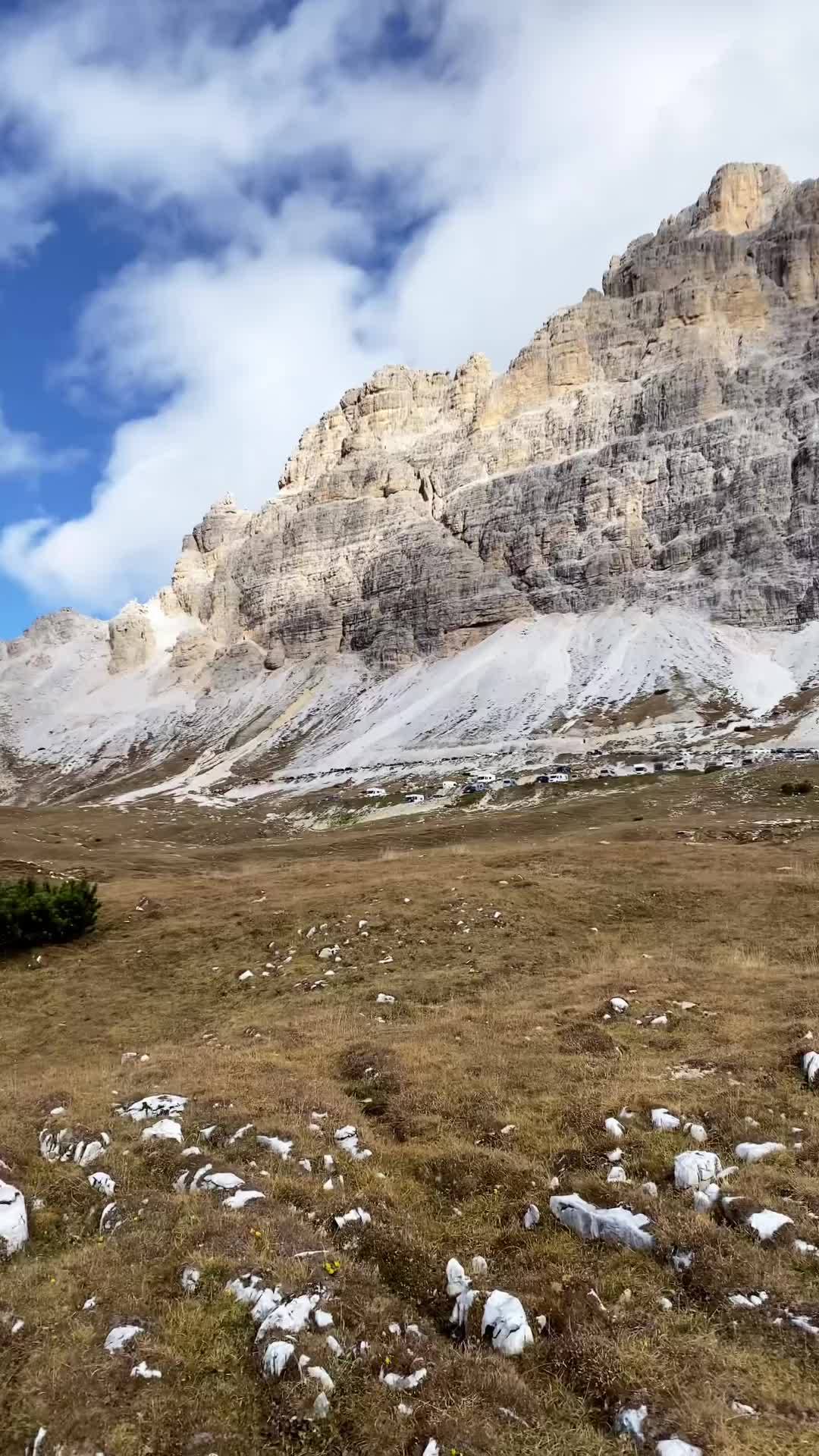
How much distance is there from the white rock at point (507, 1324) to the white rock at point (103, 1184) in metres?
5.50

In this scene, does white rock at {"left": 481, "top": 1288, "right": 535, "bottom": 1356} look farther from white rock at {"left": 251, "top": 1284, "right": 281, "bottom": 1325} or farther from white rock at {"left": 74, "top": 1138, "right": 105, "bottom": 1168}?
white rock at {"left": 74, "top": 1138, "right": 105, "bottom": 1168}

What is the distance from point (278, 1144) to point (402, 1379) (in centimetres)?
496

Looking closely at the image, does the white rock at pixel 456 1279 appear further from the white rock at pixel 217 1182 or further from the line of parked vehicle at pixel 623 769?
the line of parked vehicle at pixel 623 769

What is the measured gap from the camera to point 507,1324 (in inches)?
293

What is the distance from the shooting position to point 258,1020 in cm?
2052

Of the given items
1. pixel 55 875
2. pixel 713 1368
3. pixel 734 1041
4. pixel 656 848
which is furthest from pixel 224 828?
pixel 713 1368

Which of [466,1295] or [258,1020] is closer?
[466,1295]

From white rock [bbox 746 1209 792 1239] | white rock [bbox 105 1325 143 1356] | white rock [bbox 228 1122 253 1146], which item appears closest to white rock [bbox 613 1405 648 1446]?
white rock [bbox 746 1209 792 1239]

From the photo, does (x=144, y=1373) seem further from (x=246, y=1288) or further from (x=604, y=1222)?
(x=604, y=1222)

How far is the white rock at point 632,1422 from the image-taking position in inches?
246

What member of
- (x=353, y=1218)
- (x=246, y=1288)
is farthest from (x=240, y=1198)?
(x=246, y=1288)

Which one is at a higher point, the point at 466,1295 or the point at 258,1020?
the point at 466,1295

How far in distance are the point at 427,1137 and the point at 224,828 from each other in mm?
79243

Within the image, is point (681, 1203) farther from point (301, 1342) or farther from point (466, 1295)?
point (301, 1342)
